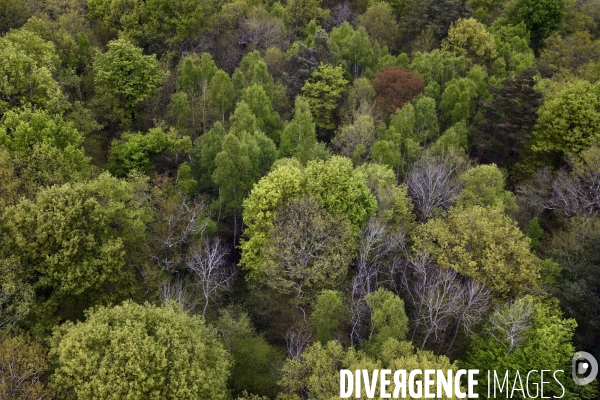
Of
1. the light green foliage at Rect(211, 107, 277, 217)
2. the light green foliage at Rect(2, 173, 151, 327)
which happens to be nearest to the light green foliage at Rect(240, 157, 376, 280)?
the light green foliage at Rect(211, 107, 277, 217)

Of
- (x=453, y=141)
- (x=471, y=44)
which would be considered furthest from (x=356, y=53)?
(x=453, y=141)

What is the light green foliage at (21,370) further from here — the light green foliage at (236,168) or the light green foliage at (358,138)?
the light green foliage at (358,138)

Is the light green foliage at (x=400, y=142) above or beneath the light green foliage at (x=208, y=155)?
above

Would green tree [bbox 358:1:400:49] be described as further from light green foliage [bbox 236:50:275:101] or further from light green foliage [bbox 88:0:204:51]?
light green foliage [bbox 88:0:204:51]

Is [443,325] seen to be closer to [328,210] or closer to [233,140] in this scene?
[328,210]

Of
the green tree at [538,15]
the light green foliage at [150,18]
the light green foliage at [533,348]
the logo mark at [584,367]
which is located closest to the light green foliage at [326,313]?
the light green foliage at [533,348]

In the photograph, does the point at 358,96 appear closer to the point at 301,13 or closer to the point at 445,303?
the point at 301,13
